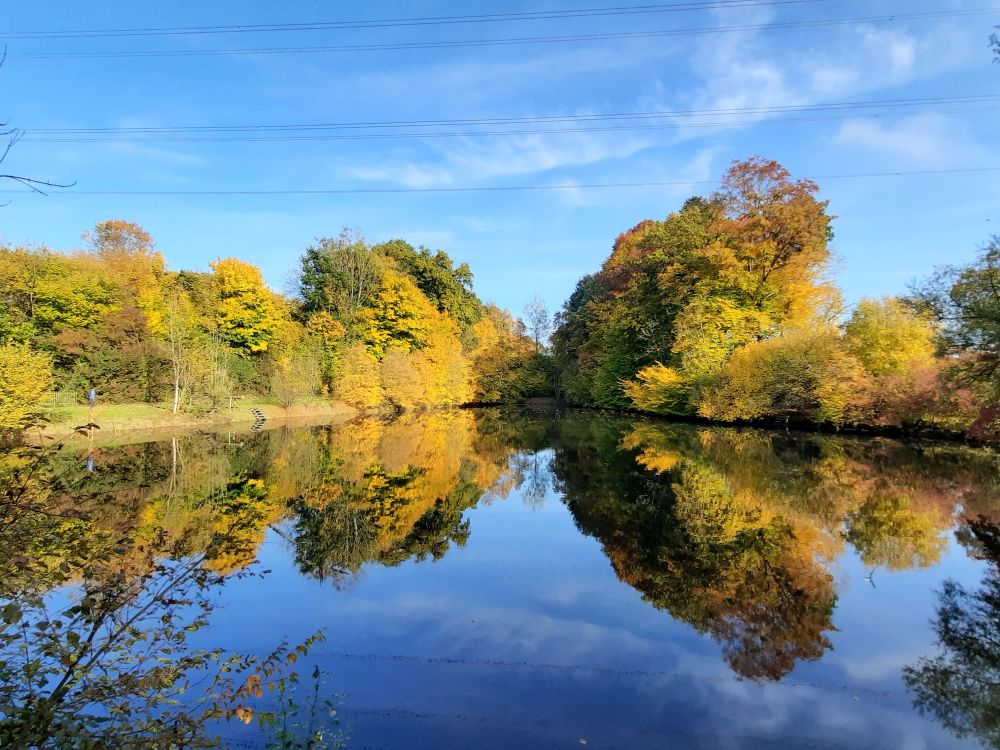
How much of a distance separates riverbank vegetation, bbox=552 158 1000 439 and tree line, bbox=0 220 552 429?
47.1 ft

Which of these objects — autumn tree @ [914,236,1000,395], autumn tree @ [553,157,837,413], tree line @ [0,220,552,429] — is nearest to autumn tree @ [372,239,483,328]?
tree line @ [0,220,552,429]

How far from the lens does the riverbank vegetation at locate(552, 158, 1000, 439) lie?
13969mm

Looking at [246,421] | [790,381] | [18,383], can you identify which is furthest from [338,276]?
[790,381]

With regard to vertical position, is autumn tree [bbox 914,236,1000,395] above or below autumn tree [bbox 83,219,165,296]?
below

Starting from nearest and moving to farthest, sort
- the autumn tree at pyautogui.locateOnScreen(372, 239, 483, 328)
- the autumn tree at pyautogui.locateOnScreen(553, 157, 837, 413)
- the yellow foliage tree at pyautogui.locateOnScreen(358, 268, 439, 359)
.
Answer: the autumn tree at pyautogui.locateOnScreen(553, 157, 837, 413)
the yellow foliage tree at pyautogui.locateOnScreen(358, 268, 439, 359)
the autumn tree at pyautogui.locateOnScreen(372, 239, 483, 328)

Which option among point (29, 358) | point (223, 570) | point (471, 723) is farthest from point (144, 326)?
point (471, 723)

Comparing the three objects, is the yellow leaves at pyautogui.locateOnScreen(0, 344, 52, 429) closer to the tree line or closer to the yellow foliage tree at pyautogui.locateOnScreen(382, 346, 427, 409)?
Answer: the tree line

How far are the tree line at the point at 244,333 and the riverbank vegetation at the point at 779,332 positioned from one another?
14.4 m

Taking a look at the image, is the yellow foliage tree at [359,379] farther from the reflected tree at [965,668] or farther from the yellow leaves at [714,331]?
the reflected tree at [965,668]

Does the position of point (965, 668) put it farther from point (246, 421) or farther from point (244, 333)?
point (244, 333)

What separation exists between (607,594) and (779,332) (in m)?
22.2

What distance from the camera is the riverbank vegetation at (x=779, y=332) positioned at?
13969 mm

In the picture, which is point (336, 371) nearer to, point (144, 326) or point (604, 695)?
point (144, 326)

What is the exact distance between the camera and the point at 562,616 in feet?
20.2
